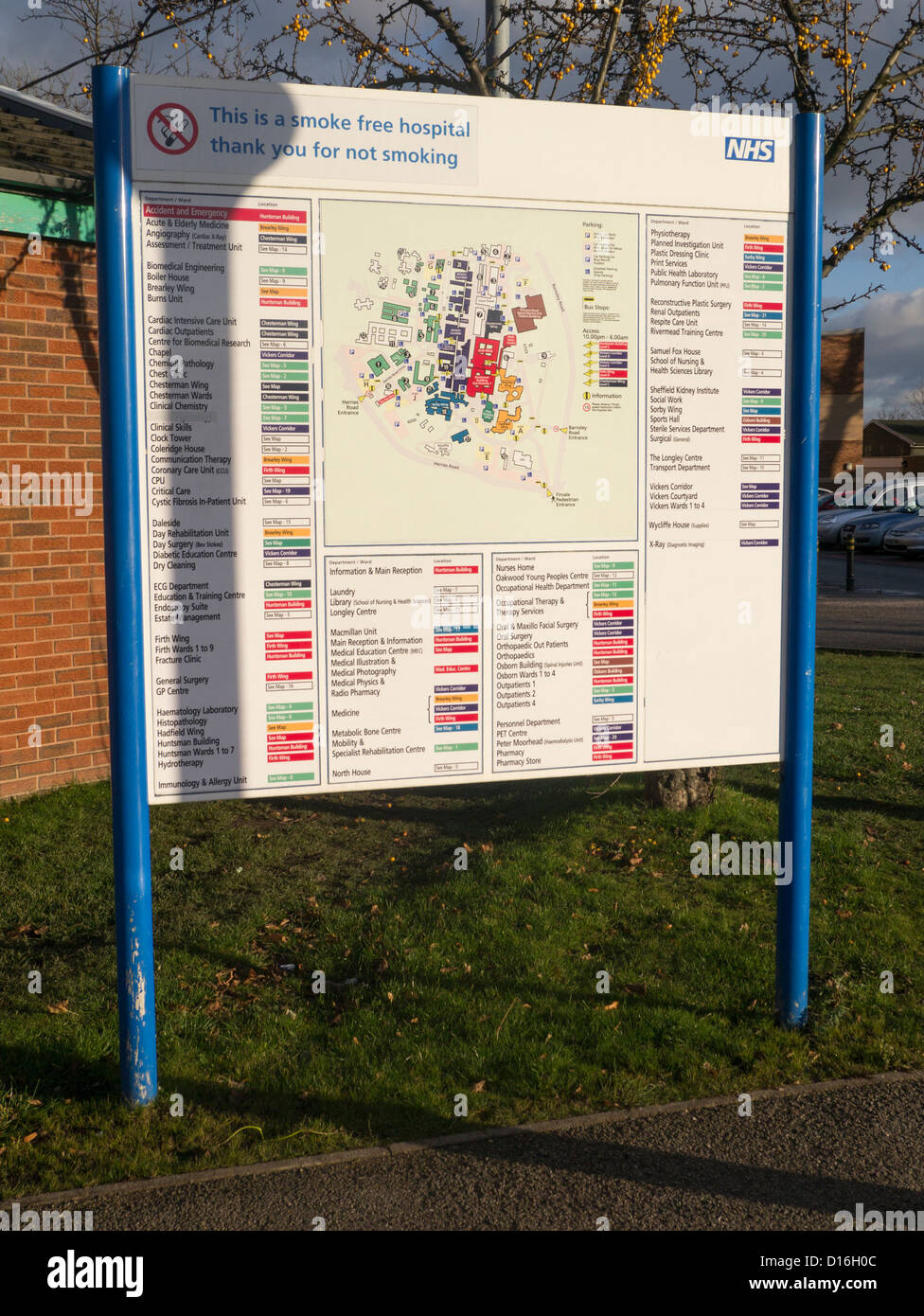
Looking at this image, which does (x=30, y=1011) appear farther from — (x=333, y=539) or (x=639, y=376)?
(x=639, y=376)

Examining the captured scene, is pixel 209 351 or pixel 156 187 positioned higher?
pixel 156 187

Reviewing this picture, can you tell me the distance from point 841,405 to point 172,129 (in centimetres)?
5301

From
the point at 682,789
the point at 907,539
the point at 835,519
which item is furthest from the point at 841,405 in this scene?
the point at 682,789

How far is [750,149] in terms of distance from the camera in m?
3.98

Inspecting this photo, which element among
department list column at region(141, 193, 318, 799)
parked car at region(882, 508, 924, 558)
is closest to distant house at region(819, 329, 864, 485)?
parked car at region(882, 508, 924, 558)

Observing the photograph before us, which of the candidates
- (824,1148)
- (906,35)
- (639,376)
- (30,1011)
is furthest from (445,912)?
(906,35)

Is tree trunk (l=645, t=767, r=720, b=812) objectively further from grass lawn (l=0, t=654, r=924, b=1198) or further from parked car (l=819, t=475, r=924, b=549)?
parked car (l=819, t=475, r=924, b=549)

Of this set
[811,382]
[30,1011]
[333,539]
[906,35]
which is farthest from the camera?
[906,35]

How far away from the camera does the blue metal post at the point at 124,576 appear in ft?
11.1

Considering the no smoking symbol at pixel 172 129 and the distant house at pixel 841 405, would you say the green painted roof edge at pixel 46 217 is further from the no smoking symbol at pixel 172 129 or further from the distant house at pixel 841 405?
the distant house at pixel 841 405

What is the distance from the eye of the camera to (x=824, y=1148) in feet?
11.6

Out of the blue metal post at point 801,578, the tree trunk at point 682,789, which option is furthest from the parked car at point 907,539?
the blue metal post at point 801,578

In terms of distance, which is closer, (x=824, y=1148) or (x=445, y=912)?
(x=824, y=1148)

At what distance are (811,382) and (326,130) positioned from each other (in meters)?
1.83
